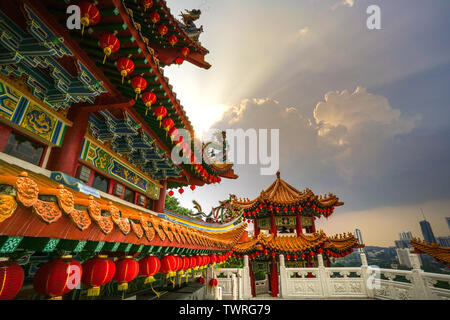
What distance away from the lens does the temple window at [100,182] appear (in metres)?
4.06

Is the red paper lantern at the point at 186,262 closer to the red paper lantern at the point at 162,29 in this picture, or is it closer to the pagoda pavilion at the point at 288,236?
the red paper lantern at the point at 162,29

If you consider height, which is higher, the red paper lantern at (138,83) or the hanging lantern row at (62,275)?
the red paper lantern at (138,83)

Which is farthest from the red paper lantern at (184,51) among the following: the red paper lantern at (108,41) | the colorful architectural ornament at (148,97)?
the red paper lantern at (108,41)

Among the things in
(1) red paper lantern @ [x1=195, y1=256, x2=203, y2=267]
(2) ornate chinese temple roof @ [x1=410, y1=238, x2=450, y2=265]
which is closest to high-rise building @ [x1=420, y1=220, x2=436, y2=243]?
(2) ornate chinese temple roof @ [x1=410, y1=238, x2=450, y2=265]

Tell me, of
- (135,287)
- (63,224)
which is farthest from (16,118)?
(135,287)

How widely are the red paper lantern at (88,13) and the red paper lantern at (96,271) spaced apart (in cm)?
254

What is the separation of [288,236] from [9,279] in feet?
43.6

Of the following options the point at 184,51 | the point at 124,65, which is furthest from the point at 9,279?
the point at 184,51

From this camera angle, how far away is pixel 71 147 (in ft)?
10.6

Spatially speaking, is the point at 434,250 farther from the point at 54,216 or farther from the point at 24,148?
the point at 24,148

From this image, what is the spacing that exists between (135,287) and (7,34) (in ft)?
21.9

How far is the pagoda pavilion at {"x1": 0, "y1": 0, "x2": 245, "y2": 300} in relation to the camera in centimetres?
141

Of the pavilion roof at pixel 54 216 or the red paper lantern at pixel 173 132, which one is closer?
the pavilion roof at pixel 54 216
